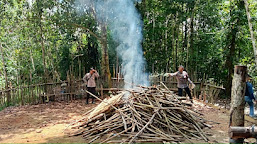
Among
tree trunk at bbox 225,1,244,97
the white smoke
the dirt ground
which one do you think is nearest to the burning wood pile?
the dirt ground

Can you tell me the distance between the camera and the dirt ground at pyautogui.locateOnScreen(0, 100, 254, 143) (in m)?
5.07

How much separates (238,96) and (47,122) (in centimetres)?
537

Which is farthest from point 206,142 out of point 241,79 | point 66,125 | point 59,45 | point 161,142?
point 59,45

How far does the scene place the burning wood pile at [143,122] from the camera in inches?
192

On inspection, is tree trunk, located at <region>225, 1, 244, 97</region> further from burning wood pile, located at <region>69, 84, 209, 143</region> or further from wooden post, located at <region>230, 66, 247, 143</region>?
wooden post, located at <region>230, 66, 247, 143</region>

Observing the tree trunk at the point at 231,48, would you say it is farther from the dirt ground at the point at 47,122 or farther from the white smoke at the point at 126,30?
the white smoke at the point at 126,30

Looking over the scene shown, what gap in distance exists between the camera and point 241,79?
377cm

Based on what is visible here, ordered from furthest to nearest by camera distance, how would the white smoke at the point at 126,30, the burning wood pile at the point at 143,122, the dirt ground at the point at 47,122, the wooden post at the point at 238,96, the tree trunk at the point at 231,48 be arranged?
the tree trunk at the point at 231,48
the white smoke at the point at 126,30
the dirt ground at the point at 47,122
the burning wood pile at the point at 143,122
the wooden post at the point at 238,96

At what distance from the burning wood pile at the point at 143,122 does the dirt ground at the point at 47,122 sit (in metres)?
0.43

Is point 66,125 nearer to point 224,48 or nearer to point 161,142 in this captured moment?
point 161,142

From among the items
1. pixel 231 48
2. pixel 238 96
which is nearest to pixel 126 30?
pixel 231 48

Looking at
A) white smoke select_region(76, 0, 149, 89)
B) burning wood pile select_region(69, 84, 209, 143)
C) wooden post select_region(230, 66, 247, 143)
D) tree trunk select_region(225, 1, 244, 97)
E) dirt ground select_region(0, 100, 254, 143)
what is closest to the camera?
wooden post select_region(230, 66, 247, 143)

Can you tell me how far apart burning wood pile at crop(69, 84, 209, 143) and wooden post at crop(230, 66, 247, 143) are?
1129 millimetres

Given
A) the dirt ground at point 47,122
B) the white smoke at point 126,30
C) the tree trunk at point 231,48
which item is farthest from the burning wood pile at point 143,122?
the tree trunk at point 231,48
